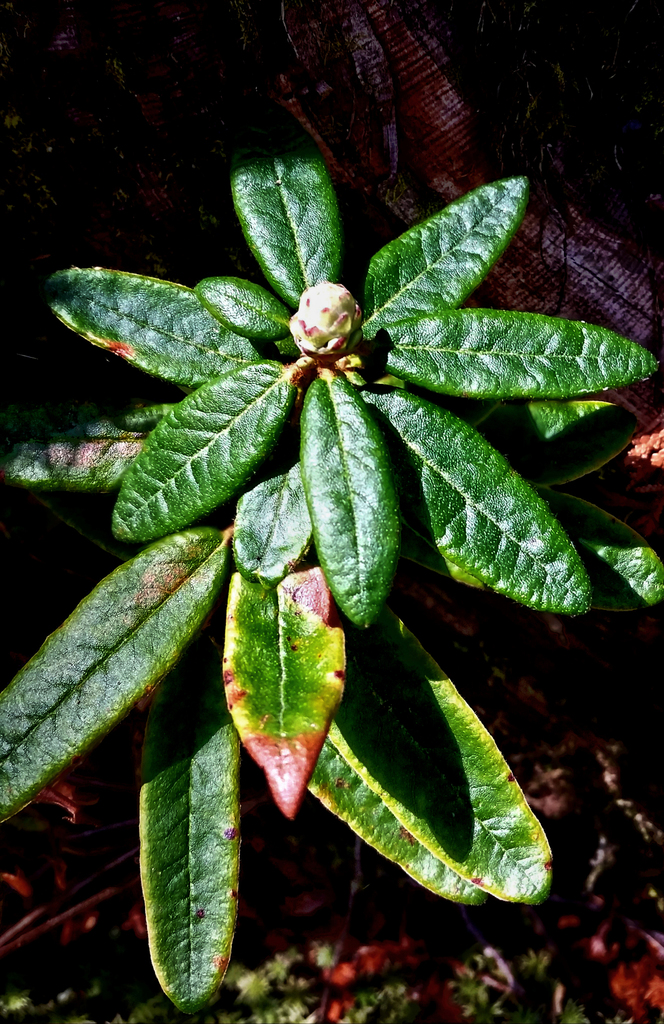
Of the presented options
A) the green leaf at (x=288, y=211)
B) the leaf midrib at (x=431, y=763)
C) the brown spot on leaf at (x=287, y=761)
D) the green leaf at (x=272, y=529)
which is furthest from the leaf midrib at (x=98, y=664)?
the green leaf at (x=288, y=211)

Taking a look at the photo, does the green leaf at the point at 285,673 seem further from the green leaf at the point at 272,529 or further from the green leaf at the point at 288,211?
the green leaf at the point at 288,211

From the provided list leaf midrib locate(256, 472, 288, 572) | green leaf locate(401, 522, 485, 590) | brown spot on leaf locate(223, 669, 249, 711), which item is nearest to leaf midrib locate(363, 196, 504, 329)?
leaf midrib locate(256, 472, 288, 572)

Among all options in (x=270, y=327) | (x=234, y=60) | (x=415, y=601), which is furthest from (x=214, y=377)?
(x=415, y=601)

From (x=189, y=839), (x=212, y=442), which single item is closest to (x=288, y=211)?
(x=212, y=442)

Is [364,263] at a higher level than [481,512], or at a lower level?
higher

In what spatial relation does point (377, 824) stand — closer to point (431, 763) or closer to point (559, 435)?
point (431, 763)
